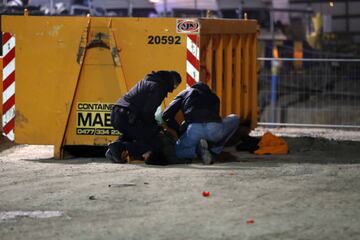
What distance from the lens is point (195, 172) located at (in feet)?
27.6

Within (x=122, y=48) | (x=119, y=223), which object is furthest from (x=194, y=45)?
(x=119, y=223)

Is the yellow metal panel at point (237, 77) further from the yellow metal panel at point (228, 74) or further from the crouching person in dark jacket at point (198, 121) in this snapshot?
the crouching person in dark jacket at point (198, 121)

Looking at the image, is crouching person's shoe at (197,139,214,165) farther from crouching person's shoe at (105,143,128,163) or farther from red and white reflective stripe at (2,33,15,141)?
red and white reflective stripe at (2,33,15,141)

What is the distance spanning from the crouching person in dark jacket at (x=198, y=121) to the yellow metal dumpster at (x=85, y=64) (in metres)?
0.51

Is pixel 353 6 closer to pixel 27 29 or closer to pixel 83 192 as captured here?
pixel 27 29

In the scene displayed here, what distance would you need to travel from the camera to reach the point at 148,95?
9016mm

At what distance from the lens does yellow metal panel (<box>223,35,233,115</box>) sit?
35.9 feet

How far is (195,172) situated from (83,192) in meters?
1.54

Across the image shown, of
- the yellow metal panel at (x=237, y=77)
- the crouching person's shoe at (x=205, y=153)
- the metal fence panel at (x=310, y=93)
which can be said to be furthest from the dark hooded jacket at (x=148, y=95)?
the metal fence panel at (x=310, y=93)

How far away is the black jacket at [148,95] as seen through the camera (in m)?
9.00

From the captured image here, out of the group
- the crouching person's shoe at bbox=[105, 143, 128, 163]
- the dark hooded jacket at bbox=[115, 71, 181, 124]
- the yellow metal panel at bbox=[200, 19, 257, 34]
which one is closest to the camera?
the dark hooded jacket at bbox=[115, 71, 181, 124]

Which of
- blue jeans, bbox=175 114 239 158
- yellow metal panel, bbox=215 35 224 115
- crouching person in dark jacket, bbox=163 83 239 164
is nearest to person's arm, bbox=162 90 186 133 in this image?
crouching person in dark jacket, bbox=163 83 239 164

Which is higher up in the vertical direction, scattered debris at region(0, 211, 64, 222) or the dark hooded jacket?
the dark hooded jacket

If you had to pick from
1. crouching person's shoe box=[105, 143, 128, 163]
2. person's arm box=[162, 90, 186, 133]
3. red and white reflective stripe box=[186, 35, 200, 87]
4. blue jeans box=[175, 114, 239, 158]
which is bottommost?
crouching person's shoe box=[105, 143, 128, 163]
